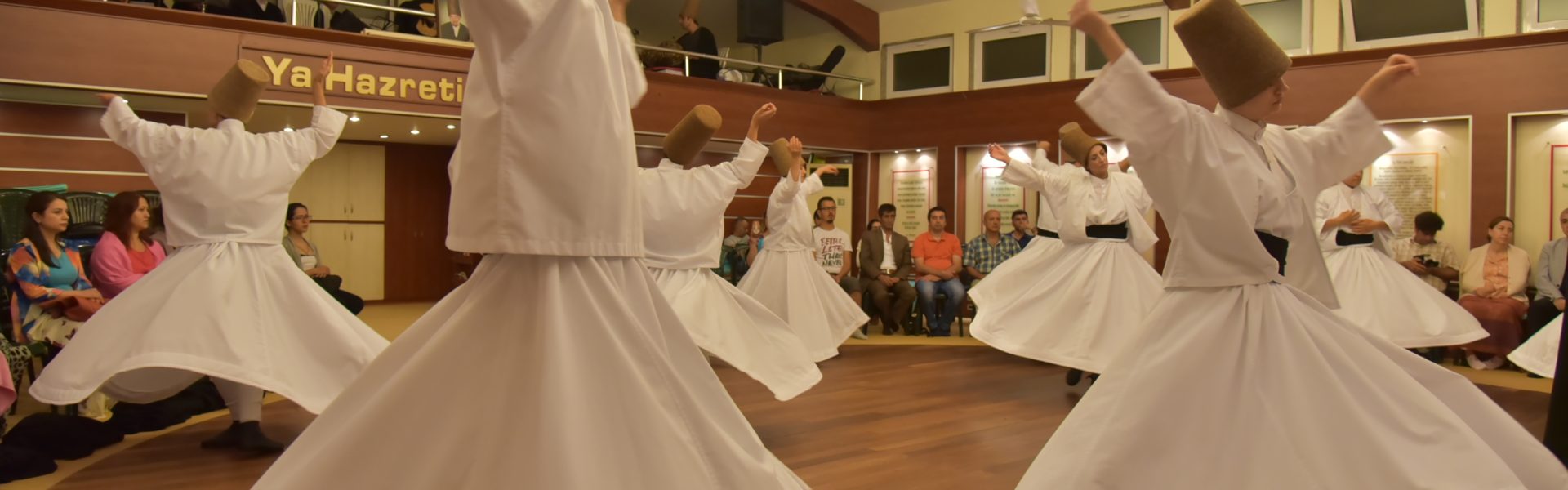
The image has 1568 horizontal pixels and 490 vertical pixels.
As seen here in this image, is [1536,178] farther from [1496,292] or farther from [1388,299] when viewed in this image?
[1388,299]

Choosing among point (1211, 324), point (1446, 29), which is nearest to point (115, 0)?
point (1211, 324)

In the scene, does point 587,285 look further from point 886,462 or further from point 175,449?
point 175,449

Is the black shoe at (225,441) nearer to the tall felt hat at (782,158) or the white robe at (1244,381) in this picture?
the white robe at (1244,381)

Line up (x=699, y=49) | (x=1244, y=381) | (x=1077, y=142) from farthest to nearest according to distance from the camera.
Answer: (x=699, y=49)
(x=1077, y=142)
(x=1244, y=381)

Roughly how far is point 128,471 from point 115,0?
19.7ft

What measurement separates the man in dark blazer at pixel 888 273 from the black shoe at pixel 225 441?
234 inches

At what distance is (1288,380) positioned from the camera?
2314mm

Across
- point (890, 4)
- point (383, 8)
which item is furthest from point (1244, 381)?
point (890, 4)

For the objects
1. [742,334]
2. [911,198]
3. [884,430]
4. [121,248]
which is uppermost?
[911,198]

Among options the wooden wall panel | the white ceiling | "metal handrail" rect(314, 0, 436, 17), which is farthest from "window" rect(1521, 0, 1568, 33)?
the wooden wall panel

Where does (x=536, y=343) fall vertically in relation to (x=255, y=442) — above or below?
above

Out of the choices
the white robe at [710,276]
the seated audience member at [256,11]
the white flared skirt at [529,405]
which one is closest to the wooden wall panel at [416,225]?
the seated audience member at [256,11]

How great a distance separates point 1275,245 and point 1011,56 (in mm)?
9909

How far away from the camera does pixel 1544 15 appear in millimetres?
8773
